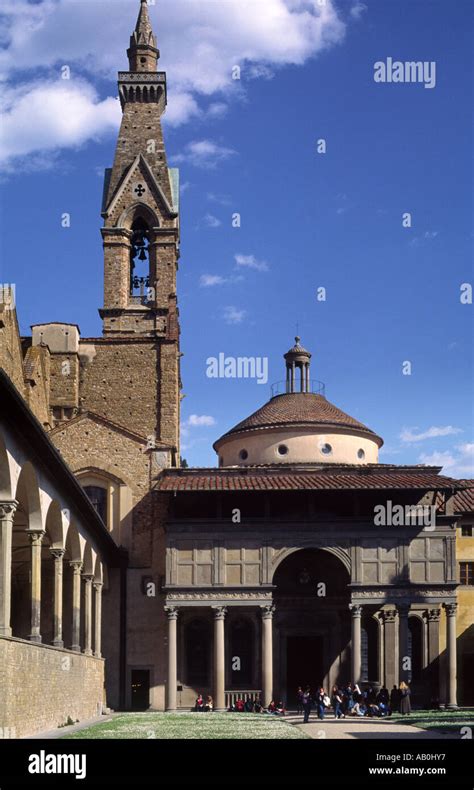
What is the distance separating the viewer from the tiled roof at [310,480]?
43.8 meters

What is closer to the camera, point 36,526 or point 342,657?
point 36,526

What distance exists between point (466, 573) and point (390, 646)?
5172 mm

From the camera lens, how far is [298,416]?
53.7 metres

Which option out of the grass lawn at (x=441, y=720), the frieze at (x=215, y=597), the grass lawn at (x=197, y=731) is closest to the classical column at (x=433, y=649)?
the grass lawn at (x=441, y=720)

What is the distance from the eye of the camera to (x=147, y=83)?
2074 inches

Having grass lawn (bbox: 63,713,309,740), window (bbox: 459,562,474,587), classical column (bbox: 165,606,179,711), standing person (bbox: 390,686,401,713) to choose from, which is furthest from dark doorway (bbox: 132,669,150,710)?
window (bbox: 459,562,474,587)

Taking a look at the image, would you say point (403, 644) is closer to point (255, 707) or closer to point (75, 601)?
point (255, 707)

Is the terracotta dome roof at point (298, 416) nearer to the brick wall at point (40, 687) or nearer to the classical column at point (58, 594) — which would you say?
the brick wall at point (40, 687)

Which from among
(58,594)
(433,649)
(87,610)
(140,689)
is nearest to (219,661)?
(140,689)

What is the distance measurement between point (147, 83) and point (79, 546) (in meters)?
25.7

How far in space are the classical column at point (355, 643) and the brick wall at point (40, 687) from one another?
10.4 m

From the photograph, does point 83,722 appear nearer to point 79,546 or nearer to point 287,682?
point 79,546

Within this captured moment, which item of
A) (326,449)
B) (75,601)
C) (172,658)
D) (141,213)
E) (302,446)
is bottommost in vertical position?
(172,658)
